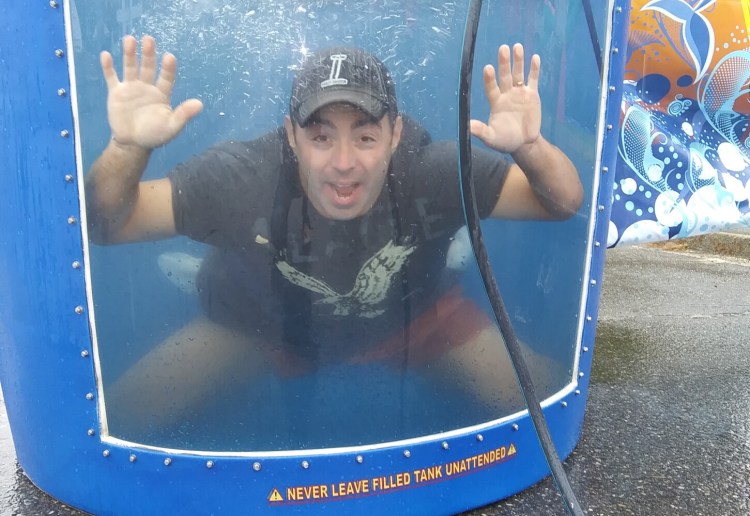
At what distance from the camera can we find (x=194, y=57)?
140cm

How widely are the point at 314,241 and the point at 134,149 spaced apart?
0.42 meters

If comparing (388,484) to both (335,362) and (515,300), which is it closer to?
(335,362)

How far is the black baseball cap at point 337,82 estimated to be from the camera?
142 centimetres

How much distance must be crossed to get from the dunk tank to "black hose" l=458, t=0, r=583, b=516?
0.08 feet

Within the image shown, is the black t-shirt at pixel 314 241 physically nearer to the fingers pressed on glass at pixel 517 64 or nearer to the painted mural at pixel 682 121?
the fingers pressed on glass at pixel 517 64

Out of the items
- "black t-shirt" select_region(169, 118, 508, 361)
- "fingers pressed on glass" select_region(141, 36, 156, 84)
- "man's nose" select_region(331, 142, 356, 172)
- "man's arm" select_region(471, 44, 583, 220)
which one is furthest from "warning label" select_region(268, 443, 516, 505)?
"fingers pressed on glass" select_region(141, 36, 156, 84)

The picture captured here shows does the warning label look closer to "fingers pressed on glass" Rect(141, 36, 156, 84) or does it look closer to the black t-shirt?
the black t-shirt

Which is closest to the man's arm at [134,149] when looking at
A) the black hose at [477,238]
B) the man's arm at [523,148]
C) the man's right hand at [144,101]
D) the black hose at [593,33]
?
the man's right hand at [144,101]

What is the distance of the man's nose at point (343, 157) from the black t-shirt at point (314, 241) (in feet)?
0.30

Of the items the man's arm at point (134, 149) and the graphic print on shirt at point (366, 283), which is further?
the graphic print on shirt at point (366, 283)

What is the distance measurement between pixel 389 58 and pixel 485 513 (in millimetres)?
1212

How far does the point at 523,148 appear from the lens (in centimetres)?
160

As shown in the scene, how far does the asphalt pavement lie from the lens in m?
1.94

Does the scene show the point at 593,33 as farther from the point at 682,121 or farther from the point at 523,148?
the point at 682,121
